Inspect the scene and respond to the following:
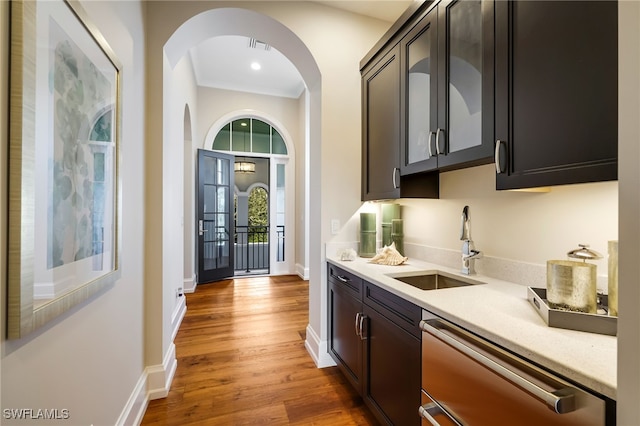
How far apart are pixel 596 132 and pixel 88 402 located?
2.07m

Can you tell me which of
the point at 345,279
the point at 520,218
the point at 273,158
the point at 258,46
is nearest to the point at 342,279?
the point at 345,279

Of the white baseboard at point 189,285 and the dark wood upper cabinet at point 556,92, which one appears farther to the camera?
the white baseboard at point 189,285

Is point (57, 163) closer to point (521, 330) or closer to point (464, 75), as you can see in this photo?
point (521, 330)

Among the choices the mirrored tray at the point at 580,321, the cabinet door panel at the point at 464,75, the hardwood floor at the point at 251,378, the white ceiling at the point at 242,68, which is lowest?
the hardwood floor at the point at 251,378

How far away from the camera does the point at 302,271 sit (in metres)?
5.11

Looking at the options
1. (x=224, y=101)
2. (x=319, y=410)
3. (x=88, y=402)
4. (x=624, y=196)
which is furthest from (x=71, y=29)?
(x=224, y=101)

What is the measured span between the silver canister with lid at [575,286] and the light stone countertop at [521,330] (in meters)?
0.09

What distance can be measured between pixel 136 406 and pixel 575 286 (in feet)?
7.33

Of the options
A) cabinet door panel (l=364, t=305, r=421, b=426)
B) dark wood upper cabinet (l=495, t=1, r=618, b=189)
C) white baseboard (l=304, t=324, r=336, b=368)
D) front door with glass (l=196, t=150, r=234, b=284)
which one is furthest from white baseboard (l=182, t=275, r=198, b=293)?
dark wood upper cabinet (l=495, t=1, r=618, b=189)

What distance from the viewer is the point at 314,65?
90.6 inches

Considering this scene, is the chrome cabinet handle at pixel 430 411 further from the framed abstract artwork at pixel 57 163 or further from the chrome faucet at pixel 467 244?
the framed abstract artwork at pixel 57 163

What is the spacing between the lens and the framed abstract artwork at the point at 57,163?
0.72 metres

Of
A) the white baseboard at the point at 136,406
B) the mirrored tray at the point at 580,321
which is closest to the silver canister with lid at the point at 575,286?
the mirrored tray at the point at 580,321

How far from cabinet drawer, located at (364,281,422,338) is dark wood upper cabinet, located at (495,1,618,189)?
2.21 feet
